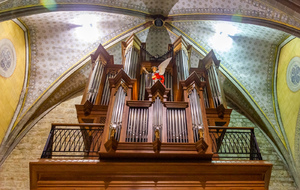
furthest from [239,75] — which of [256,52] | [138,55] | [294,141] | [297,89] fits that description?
[138,55]

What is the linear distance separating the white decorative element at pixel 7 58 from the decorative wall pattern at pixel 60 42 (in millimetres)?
1038

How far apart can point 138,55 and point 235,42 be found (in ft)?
12.5

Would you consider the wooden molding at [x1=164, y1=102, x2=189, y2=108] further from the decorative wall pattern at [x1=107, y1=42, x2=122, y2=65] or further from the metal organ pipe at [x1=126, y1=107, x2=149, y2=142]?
the decorative wall pattern at [x1=107, y1=42, x2=122, y2=65]

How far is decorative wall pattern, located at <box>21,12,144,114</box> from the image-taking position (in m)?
11.8

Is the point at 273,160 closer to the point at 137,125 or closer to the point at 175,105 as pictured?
the point at 175,105

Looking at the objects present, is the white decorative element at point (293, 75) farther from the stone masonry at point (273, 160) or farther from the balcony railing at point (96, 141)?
the balcony railing at point (96, 141)

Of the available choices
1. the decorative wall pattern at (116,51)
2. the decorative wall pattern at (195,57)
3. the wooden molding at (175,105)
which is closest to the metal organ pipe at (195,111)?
the wooden molding at (175,105)

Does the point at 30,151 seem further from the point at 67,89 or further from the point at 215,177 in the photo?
the point at 215,177

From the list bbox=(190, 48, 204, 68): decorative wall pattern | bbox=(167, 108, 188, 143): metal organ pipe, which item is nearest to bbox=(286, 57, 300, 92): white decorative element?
bbox=(190, 48, 204, 68): decorative wall pattern

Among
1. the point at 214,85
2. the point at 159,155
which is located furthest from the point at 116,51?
the point at 159,155

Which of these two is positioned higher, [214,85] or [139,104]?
[214,85]

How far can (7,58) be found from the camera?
10.7 metres

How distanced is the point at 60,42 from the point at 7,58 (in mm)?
2192

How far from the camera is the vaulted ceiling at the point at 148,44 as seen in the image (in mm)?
11297
